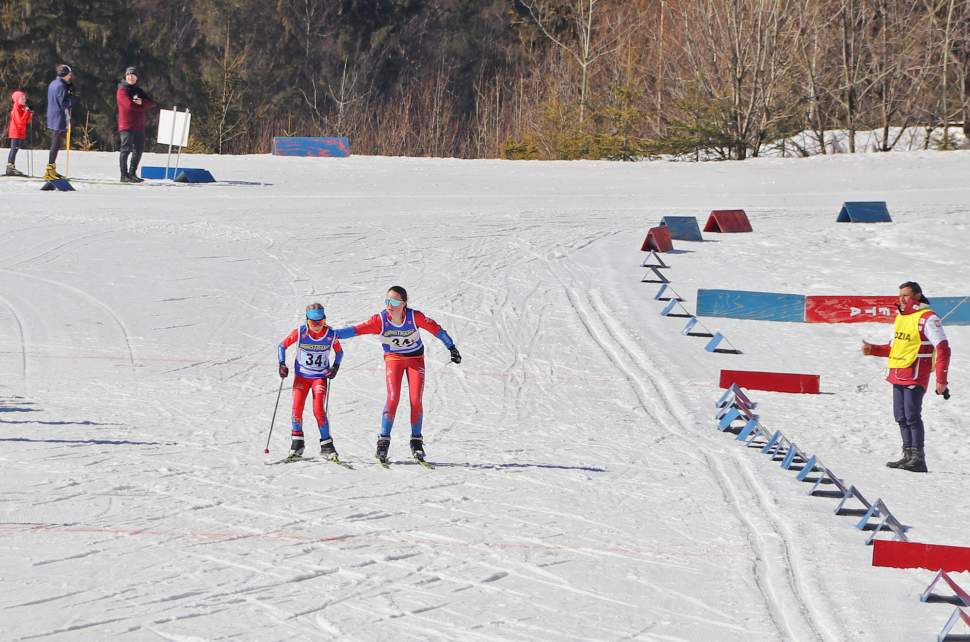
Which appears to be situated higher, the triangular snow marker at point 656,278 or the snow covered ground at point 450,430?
the triangular snow marker at point 656,278

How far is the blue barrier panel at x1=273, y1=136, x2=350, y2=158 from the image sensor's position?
3231 centimetres

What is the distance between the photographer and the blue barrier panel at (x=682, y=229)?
22.4 meters

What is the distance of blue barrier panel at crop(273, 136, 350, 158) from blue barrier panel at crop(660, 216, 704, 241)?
11832 mm

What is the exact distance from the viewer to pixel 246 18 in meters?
53.1

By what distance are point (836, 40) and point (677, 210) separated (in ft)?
44.9

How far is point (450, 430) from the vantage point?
11.9 metres

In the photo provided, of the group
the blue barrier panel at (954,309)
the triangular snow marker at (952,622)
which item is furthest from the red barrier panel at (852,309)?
the triangular snow marker at (952,622)

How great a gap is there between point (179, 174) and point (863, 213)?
12.7 metres

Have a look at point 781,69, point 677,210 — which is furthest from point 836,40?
point 677,210

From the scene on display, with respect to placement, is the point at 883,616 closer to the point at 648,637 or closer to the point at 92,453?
the point at 648,637

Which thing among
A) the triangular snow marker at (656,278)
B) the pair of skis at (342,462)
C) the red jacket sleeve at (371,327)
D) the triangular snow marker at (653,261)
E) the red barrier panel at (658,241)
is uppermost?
the red barrier panel at (658,241)

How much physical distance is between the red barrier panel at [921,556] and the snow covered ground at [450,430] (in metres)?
0.13

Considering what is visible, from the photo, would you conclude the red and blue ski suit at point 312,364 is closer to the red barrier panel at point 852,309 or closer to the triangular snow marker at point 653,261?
the red barrier panel at point 852,309

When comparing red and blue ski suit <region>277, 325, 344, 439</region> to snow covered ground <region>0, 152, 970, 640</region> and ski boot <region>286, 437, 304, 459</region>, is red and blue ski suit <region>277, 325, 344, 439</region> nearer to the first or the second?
Result: ski boot <region>286, 437, 304, 459</region>
